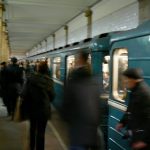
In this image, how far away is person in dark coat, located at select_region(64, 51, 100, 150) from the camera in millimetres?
3785

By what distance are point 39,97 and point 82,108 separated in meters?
2.18

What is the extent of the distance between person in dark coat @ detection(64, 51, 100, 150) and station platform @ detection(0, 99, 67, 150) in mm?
3355

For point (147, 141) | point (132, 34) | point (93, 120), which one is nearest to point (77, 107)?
point (93, 120)

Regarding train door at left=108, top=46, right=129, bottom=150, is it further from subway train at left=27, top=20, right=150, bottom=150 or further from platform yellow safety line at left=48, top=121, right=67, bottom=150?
platform yellow safety line at left=48, top=121, right=67, bottom=150

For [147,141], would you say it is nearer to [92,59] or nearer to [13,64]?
[92,59]

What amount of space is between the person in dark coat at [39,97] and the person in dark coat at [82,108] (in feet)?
6.60

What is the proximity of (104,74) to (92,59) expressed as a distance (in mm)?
410

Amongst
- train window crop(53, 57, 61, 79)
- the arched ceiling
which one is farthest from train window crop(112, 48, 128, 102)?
the arched ceiling

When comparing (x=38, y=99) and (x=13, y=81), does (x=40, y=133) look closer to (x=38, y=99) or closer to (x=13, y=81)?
(x=38, y=99)

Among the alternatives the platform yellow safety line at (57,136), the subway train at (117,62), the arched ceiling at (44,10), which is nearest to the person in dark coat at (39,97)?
the subway train at (117,62)

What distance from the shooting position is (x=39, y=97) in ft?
19.2

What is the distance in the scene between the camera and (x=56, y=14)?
17047mm

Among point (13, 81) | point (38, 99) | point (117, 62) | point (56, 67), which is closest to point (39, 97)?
point (38, 99)

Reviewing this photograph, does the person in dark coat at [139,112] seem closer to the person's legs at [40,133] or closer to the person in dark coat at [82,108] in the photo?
the person in dark coat at [82,108]
